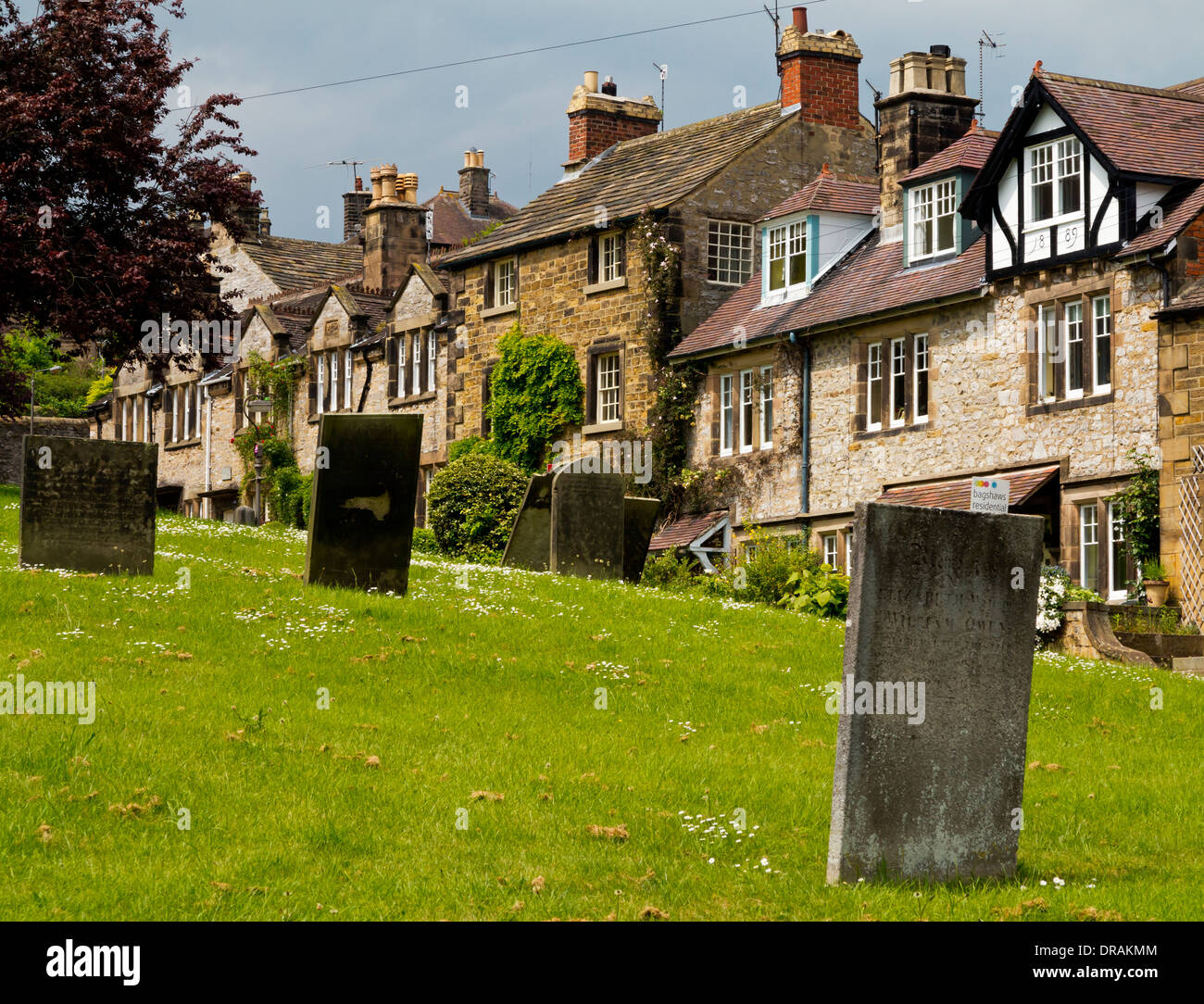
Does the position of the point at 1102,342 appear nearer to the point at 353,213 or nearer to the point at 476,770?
the point at 476,770

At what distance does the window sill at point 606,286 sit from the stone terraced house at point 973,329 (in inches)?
95.7

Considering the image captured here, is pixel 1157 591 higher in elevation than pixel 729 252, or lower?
lower

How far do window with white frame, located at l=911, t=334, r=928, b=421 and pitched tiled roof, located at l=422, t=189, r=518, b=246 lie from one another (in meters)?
42.2

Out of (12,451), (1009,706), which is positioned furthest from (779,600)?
(12,451)

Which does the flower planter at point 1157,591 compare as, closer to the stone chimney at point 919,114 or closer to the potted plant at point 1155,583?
the potted plant at point 1155,583

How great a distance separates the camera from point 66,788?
1112cm

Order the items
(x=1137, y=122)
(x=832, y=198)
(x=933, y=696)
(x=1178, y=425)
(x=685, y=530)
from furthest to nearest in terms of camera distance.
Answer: (x=832, y=198) → (x=685, y=530) → (x=1137, y=122) → (x=1178, y=425) → (x=933, y=696)

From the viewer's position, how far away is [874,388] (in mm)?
34594

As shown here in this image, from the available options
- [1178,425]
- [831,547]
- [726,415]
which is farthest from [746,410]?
[1178,425]

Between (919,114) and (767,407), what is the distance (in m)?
7.04

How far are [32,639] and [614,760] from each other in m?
5.96

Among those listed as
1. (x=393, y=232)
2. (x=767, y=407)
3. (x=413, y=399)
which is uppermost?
(x=393, y=232)

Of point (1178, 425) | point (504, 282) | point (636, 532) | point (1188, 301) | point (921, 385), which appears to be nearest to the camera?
point (636, 532)

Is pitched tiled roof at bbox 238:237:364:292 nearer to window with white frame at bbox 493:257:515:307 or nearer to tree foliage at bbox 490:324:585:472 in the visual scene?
window with white frame at bbox 493:257:515:307
